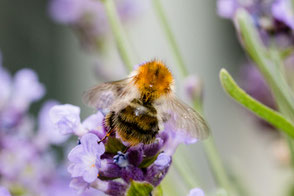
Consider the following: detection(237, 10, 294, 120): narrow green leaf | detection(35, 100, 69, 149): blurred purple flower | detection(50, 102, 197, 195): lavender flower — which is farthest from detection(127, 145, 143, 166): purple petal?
detection(35, 100, 69, 149): blurred purple flower

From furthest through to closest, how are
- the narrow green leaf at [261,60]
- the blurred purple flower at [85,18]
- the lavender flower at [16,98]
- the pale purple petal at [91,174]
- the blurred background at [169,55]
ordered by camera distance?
the blurred background at [169,55]
the blurred purple flower at [85,18]
the lavender flower at [16,98]
the narrow green leaf at [261,60]
the pale purple petal at [91,174]

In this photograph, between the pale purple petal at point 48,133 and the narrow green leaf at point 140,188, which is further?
the pale purple petal at point 48,133

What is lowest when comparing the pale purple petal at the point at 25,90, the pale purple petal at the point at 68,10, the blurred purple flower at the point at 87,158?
the blurred purple flower at the point at 87,158

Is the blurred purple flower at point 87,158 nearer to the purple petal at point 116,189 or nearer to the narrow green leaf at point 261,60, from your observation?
the purple petal at point 116,189

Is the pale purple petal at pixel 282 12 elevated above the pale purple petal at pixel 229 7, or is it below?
below

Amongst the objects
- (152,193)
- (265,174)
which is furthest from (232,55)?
(152,193)

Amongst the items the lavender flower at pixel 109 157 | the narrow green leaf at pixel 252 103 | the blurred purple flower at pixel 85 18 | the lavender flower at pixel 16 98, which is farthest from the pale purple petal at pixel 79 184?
the blurred purple flower at pixel 85 18

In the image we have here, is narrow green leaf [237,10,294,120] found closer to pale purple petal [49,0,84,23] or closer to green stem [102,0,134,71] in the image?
green stem [102,0,134,71]
